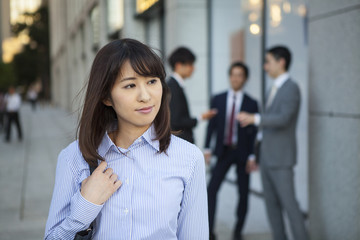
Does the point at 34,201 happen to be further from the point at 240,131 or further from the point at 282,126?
the point at 282,126

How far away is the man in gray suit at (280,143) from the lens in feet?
13.2

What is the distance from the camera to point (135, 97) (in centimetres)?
169

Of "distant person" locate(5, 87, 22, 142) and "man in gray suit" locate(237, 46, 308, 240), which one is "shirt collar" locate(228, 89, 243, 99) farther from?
"distant person" locate(5, 87, 22, 142)

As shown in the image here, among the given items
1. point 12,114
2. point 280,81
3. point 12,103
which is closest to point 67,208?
point 280,81

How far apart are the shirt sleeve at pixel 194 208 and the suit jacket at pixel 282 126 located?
93.6 inches

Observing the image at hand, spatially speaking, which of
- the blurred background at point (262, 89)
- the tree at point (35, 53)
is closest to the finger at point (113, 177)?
the blurred background at point (262, 89)

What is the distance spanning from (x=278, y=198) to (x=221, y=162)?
0.88 metres

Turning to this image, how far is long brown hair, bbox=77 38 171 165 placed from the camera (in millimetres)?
1657

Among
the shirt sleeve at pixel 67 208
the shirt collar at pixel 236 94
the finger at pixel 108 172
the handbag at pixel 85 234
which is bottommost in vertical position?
the handbag at pixel 85 234

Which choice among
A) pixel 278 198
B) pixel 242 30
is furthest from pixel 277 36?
pixel 278 198

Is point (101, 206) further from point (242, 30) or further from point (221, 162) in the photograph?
point (242, 30)

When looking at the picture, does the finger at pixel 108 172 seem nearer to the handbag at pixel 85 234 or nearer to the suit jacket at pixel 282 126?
the handbag at pixel 85 234

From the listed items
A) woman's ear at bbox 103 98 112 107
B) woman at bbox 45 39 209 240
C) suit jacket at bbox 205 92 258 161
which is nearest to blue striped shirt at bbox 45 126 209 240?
woman at bbox 45 39 209 240

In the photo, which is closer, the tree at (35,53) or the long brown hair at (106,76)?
the long brown hair at (106,76)
